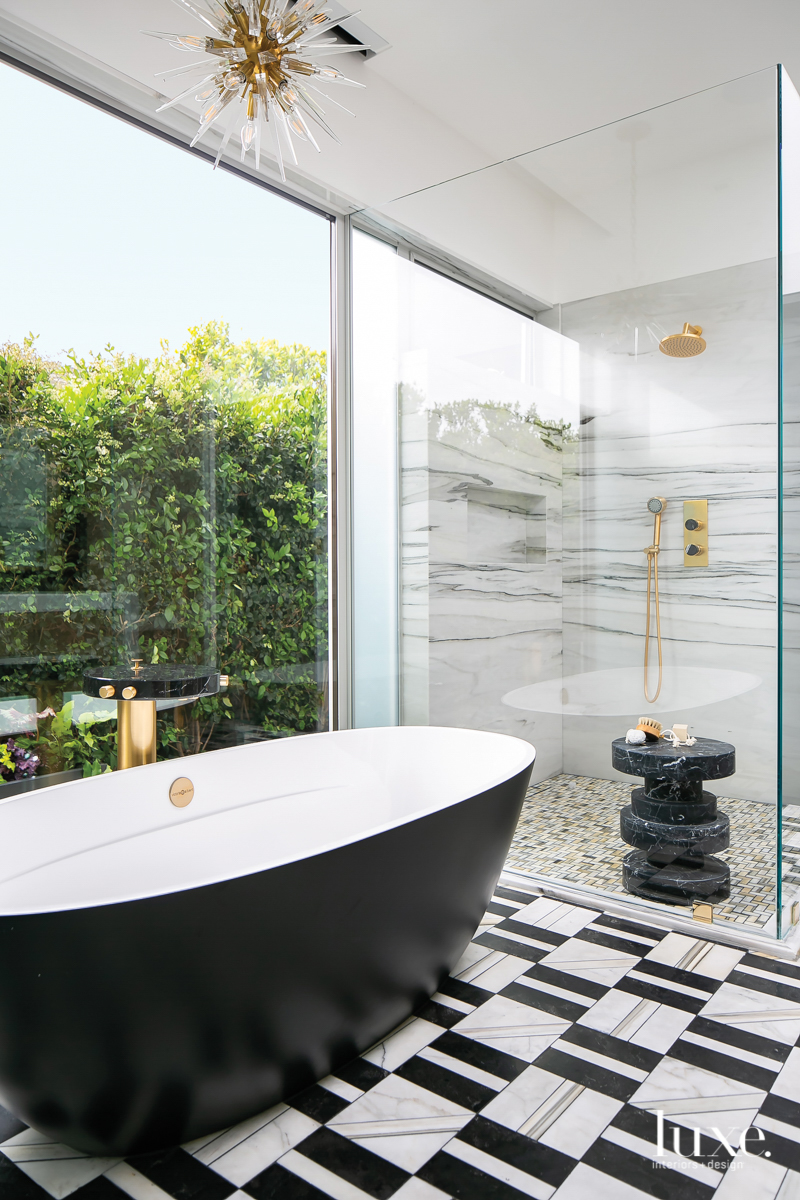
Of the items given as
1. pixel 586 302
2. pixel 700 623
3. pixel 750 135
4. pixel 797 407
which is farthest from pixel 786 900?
pixel 750 135

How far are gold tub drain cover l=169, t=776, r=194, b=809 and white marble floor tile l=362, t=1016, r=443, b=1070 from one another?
0.84 meters

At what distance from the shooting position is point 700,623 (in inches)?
103

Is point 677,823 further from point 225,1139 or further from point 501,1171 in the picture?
point 225,1139

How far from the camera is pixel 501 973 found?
7.68 feet

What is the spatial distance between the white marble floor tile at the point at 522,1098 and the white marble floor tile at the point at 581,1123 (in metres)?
0.06

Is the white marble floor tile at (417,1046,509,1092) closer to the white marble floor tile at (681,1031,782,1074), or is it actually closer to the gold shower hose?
the white marble floor tile at (681,1031,782,1074)

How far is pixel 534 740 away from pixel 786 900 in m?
0.97

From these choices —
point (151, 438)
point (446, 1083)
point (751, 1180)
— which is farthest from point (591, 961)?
point (151, 438)

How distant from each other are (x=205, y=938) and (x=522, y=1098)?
0.86 metres

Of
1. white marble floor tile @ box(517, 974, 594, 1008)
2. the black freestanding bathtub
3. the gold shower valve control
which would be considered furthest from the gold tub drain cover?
the gold shower valve control

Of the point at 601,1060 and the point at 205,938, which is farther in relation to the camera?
the point at 601,1060

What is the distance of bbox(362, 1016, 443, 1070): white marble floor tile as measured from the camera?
6.26 feet

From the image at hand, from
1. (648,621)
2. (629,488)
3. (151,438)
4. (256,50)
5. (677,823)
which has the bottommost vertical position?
(677,823)

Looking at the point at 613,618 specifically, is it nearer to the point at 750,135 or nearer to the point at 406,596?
the point at 406,596
